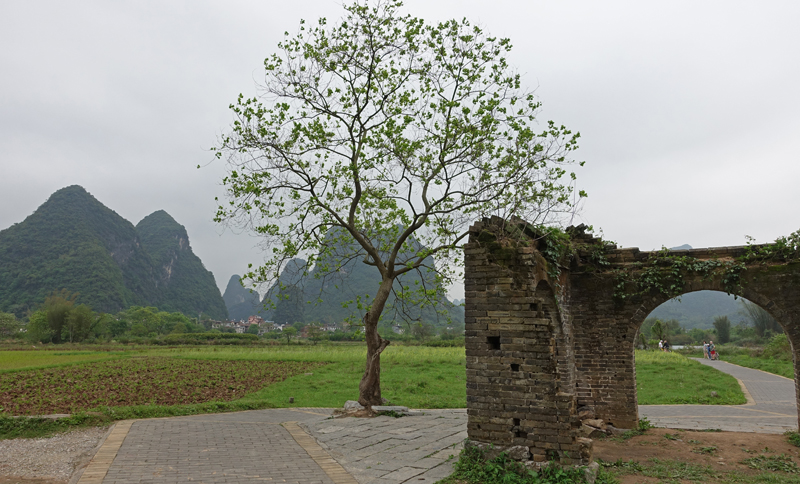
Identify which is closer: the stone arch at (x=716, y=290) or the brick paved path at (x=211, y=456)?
the brick paved path at (x=211, y=456)

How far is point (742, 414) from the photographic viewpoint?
1251cm

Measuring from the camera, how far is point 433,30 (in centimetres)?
1062

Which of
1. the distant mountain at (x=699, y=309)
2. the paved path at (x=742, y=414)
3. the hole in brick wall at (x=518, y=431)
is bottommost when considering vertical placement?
the paved path at (x=742, y=414)

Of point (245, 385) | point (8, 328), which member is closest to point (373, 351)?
point (245, 385)

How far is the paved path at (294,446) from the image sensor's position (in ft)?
20.9

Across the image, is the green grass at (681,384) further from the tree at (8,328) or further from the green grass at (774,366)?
the tree at (8,328)

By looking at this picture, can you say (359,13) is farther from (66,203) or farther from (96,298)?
(66,203)

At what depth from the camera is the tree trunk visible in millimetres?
11391

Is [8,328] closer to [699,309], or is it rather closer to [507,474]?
[507,474]

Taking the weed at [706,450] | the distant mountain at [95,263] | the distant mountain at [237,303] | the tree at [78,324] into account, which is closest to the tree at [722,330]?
the weed at [706,450]

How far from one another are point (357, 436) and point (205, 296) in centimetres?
10804

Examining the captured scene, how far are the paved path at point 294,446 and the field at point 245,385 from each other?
177 centimetres

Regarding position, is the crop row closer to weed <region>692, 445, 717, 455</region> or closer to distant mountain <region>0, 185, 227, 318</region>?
weed <region>692, 445, 717, 455</region>

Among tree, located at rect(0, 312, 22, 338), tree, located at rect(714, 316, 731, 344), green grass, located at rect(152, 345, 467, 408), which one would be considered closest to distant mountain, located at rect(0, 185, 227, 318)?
tree, located at rect(0, 312, 22, 338)
